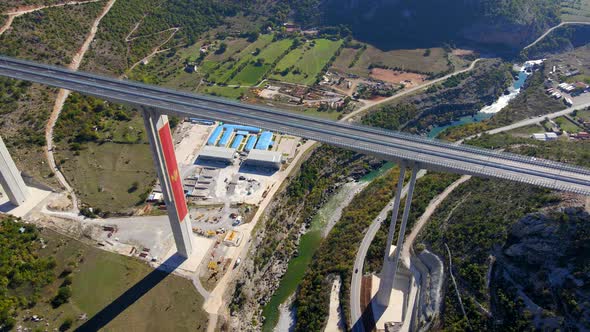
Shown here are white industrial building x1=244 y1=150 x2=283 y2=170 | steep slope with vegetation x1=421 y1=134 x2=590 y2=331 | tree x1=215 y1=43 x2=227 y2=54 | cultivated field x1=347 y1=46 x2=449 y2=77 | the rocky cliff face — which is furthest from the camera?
tree x1=215 y1=43 x2=227 y2=54

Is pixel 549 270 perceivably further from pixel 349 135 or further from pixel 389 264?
pixel 349 135

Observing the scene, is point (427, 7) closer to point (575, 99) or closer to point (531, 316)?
point (575, 99)

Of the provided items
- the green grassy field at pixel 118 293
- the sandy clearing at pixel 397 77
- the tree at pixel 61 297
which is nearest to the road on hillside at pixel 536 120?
the sandy clearing at pixel 397 77

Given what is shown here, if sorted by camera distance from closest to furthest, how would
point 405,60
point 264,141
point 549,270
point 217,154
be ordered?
point 549,270 → point 217,154 → point 264,141 → point 405,60

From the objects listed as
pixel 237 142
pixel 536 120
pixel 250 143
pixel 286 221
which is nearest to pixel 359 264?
pixel 286 221

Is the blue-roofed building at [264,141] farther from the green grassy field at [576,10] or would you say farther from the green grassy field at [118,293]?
the green grassy field at [576,10]

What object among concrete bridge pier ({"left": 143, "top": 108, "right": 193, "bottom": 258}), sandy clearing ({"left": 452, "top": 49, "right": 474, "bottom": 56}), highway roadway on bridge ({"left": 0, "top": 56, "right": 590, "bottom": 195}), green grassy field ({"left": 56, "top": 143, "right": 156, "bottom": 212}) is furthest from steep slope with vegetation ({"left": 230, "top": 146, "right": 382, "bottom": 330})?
sandy clearing ({"left": 452, "top": 49, "right": 474, "bottom": 56})

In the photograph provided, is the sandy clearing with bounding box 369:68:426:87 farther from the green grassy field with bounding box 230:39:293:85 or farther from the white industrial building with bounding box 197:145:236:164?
the white industrial building with bounding box 197:145:236:164
